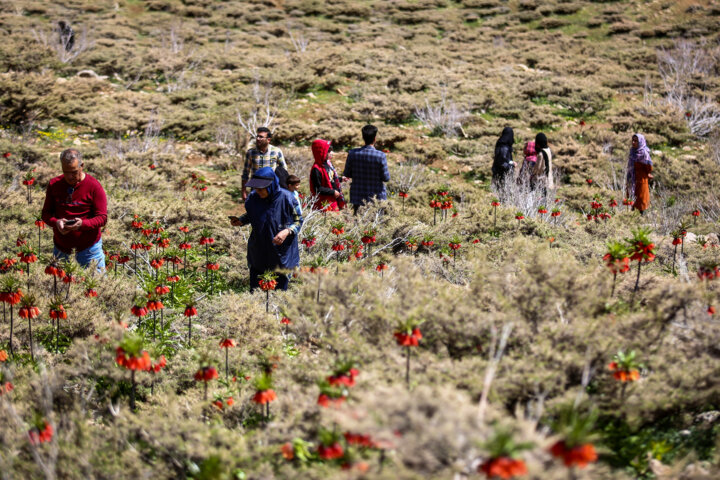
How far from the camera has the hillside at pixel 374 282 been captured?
2705mm

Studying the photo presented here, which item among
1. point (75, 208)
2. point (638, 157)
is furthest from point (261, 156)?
point (638, 157)

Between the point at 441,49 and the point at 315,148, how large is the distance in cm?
1962

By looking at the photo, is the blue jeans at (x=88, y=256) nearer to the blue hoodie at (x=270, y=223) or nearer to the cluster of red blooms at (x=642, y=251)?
the blue hoodie at (x=270, y=223)

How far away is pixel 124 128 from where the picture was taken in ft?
46.0

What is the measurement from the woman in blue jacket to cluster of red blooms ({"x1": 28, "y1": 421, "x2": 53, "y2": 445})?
287 centimetres

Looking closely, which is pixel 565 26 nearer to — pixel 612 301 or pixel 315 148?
pixel 315 148

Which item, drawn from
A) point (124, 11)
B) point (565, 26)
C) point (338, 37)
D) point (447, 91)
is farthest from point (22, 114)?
point (565, 26)

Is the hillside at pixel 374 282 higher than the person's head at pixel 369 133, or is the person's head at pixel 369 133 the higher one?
the person's head at pixel 369 133

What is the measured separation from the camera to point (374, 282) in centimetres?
396

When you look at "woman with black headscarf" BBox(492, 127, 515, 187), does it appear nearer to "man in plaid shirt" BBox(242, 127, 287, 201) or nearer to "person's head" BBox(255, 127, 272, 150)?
"man in plaid shirt" BBox(242, 127, 287, 201)

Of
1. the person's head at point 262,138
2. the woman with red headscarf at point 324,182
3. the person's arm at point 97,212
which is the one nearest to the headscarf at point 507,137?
the woman with red headscarf at point 324,182

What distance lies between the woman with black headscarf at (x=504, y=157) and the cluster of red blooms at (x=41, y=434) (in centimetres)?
823

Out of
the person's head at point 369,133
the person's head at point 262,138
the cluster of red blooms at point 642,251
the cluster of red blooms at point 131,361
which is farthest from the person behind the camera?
the person's head at point 262,138

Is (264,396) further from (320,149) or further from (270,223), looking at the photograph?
(320,149)
